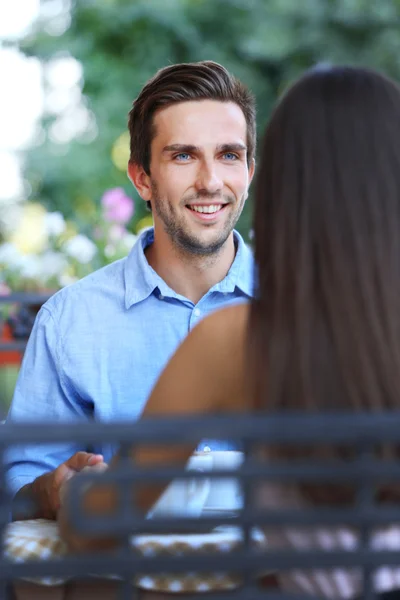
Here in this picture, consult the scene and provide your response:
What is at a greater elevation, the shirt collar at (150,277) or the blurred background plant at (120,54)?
the blurred background plant at (120,54)

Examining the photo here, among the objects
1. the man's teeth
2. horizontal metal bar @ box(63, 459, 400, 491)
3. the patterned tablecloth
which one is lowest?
the patterned tablecloth

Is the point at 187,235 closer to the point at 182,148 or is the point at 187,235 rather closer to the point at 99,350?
the point at 182,148

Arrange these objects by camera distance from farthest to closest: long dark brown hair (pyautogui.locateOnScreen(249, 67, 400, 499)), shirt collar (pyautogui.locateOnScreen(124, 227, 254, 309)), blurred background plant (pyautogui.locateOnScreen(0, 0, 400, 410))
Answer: blurred background plant (pyautogui.locateOnScreen(0, 0, 400, 410)) → shirt collar (pyautogui.locateOnScreen(124, 227, 254, 309)) → long dark brown hair (pyautogui.locateOnScreen(249, 67, 400, 499))

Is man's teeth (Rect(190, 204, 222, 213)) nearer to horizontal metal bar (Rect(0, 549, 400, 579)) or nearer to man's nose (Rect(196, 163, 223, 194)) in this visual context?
man's nose (Rect(196, 163, 223, 194))

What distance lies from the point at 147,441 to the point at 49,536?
60cm

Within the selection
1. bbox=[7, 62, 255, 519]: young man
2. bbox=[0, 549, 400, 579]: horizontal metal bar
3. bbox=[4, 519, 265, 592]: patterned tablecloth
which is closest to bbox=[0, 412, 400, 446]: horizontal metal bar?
bbox=[0, 549, 400, 579]: horizontal metal bar

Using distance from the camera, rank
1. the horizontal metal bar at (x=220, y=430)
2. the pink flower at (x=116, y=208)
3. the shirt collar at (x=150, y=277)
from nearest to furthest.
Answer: the horizontal metal bar at (x=220, y=430)
the shirt collar at (x=150, y=277)
the pink flower at (x=116, y=208)

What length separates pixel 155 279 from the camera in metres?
2.09

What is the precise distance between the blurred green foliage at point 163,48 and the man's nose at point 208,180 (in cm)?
737

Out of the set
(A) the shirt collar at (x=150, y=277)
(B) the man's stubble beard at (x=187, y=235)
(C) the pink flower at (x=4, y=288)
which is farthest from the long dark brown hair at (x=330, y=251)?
(C) the pink flower at (x=4, y=288)

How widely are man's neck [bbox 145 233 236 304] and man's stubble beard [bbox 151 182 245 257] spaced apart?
0.4 inches

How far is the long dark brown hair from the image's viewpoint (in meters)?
1.06

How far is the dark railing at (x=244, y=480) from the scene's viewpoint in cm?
79

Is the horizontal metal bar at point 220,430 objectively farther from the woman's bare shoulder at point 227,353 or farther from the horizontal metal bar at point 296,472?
the woman's bare shoulder at point 227,353
